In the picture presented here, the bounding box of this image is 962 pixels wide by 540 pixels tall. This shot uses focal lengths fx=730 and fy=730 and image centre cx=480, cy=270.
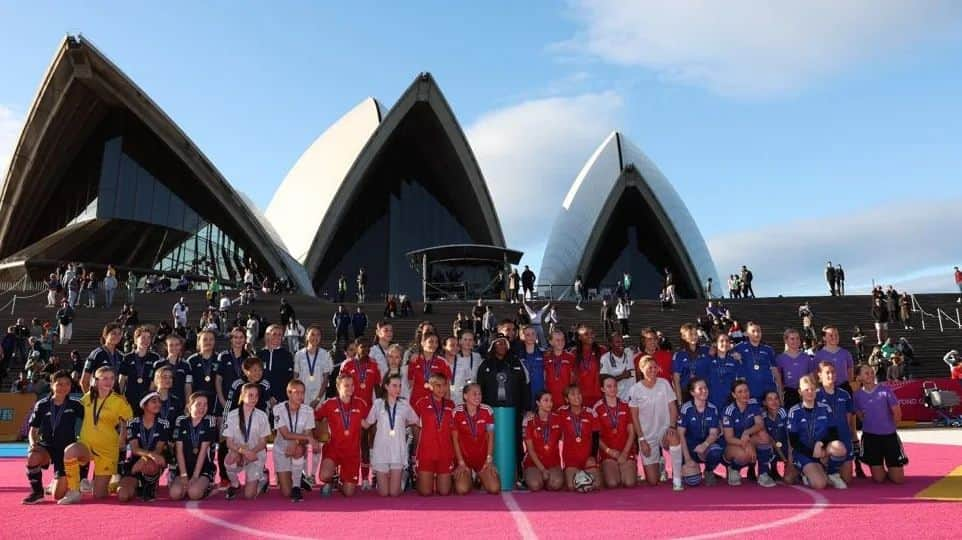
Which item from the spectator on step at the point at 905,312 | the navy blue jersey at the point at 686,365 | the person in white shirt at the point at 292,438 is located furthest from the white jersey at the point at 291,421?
the spectator on step at the point at 905,312

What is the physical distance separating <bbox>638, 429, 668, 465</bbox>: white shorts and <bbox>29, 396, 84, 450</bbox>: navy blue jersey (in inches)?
203

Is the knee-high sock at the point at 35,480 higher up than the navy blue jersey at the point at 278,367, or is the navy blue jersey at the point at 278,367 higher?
the navy blue jersey at the point at 278,367

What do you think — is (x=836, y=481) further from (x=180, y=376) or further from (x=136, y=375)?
(x=136, y=375)

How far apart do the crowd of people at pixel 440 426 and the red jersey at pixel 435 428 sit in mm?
13

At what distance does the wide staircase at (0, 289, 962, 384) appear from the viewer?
18812 mm

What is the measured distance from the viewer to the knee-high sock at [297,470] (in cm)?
623

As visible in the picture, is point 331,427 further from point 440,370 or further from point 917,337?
point 917,337

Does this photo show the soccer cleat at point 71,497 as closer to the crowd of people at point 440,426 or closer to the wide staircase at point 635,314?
the crowd of people at point 440,426

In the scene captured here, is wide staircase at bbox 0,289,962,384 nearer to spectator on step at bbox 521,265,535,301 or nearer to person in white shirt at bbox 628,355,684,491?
spectator on step at bbox 521,265,535,301

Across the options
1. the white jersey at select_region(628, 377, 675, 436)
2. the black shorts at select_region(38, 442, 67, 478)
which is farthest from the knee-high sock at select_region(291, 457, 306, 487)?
the white jersey at select_region(628, 377, 675, 436)

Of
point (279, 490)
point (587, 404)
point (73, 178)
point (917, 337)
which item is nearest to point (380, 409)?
point (279, 490)

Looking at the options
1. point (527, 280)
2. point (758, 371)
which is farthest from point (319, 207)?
point (758, 371)

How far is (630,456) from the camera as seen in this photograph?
6.82 m

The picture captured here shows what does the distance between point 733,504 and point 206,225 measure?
3284 centimetres
